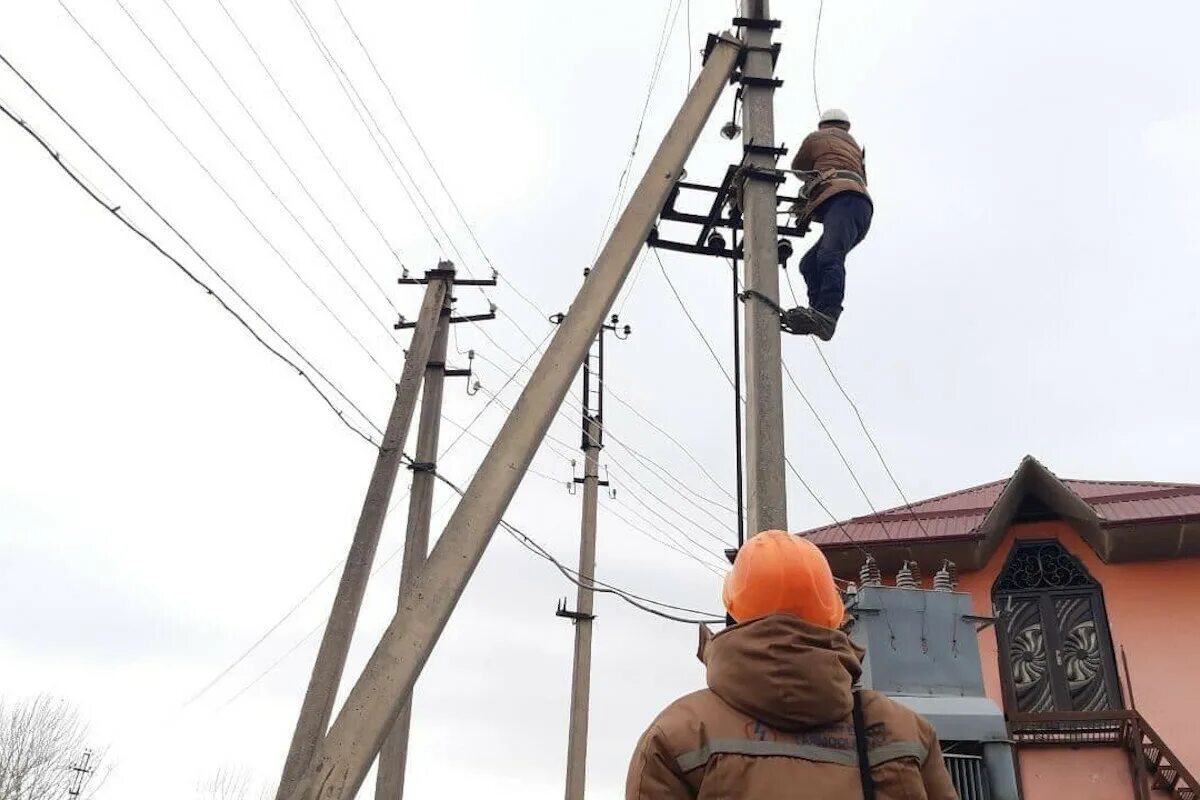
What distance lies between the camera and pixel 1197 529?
30.3ft

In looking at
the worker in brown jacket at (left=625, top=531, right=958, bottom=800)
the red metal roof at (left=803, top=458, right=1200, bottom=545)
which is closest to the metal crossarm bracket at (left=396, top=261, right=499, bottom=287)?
the red metal roof at (left=803, top=458, right=1200, bottom=545)

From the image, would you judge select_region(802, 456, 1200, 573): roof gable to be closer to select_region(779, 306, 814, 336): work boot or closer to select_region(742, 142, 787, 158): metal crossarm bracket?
select_region(779, 306, 814, 336): work boot

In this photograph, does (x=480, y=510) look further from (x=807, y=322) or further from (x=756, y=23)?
(x=756, y=23)

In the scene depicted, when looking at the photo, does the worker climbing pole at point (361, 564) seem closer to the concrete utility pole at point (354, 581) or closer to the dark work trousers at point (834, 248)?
the concrete utility pole at point (354, 581)

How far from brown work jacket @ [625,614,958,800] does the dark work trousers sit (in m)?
4.81

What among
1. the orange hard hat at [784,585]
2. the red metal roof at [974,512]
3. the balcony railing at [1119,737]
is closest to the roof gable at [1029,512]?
the red metal roof at [974,512]

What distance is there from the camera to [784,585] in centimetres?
199

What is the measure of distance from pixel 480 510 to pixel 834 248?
3365 millimetres

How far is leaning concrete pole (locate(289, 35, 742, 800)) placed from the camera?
169 inches

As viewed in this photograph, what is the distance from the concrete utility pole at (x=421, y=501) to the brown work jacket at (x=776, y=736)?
8239 mm

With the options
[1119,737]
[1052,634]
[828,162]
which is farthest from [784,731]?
[1052,634]

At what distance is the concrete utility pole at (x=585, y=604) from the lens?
42.4ft

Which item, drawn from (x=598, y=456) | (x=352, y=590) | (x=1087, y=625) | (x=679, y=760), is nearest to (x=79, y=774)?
(x=598, y=456)

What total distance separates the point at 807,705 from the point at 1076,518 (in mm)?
9395
